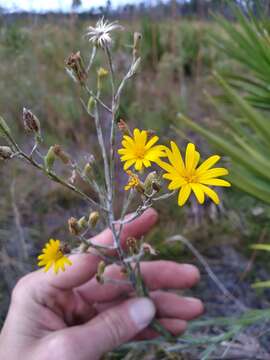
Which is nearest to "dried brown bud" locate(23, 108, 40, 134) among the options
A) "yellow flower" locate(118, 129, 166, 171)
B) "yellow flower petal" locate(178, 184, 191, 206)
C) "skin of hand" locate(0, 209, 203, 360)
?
"yellow flower" locate(118, 129, 166, 171)

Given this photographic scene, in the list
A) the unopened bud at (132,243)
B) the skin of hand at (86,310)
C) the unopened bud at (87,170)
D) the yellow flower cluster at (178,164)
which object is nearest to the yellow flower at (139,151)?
the yellow flower cluster at (178,164)

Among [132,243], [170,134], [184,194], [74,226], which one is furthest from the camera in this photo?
[170,134]

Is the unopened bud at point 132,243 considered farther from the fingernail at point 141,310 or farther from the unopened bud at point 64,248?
the fingernail at point 141,310

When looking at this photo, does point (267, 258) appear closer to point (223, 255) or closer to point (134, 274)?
point (223, 255)

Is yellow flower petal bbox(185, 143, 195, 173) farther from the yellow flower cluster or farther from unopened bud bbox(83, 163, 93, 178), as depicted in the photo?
unopened bud bbox(83, 163, 93, 178)

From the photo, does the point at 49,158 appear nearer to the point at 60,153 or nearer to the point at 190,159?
the point at 60,153

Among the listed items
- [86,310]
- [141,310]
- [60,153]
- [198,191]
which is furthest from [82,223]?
[86,310]

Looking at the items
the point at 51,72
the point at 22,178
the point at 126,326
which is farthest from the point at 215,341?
the point at 51,72
